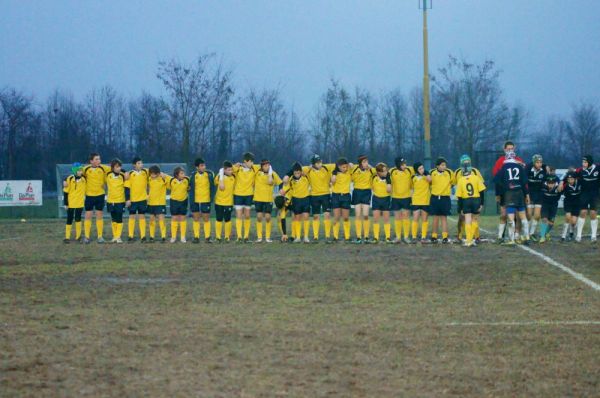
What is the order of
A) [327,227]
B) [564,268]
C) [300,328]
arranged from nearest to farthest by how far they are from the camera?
1. [300,328]
2. [564,268]
3. [327,227]

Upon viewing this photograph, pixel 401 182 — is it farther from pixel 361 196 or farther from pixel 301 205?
pixel 301 205

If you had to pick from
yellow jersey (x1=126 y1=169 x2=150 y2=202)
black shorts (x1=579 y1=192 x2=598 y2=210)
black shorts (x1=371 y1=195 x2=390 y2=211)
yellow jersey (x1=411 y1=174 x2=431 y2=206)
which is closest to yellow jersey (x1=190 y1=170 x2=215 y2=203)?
yellow jersey (x1=126 y1=169 x2=150 y2=202)

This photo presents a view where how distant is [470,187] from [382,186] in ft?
8.18

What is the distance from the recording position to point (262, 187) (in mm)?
25312

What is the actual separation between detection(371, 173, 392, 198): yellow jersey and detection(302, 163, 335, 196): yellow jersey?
128cm

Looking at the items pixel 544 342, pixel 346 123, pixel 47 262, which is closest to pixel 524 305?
pixel 544 342

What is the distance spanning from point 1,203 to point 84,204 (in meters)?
20.5

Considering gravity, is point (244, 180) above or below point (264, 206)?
above

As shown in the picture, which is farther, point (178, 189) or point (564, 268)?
point (178, 189)

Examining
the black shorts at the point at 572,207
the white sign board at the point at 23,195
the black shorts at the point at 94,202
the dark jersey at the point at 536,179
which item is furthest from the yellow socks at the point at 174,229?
the white sign board at the point at 23,195

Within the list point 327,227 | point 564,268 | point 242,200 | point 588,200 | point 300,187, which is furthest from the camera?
point 327,227

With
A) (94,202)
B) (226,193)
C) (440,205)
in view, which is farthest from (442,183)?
(94,202)

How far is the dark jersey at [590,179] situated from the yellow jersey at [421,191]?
384cm

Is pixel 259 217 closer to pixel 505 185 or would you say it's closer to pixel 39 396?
pixel 505 185
